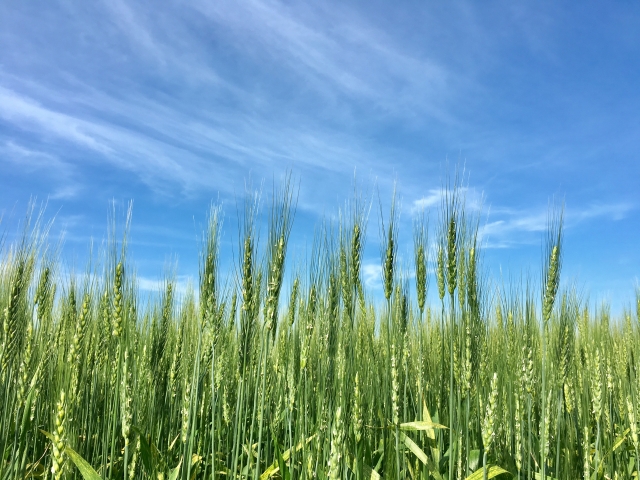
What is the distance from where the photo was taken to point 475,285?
3.04 metres

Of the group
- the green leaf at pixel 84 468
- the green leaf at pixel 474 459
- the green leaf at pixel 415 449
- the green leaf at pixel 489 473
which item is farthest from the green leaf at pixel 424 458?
the green leaf at pixel 84 468

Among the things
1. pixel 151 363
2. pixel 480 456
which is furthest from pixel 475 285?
pixel 151 363

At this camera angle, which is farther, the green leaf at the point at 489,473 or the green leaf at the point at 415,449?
the green leaf at the point at 415,449

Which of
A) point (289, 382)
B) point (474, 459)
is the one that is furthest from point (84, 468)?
point (474, 459)

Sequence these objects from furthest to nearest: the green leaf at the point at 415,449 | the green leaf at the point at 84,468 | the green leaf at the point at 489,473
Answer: the green leaf at the point at 415,449, the green leaf at the point at 489,473, the green leaf at the point at 84,468

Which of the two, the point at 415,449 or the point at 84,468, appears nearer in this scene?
the point at 84,468

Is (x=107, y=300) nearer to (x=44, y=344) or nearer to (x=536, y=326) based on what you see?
(x=44, y=344)

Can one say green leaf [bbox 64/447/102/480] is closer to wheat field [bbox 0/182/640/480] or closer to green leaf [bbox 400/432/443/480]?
wheat field [bbox 0/182/640/480]

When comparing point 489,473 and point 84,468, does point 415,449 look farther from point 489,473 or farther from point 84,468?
point 84,468

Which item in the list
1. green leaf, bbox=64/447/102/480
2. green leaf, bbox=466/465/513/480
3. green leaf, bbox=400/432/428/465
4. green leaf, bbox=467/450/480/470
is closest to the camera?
green leaf, bbox=64/447/102/480

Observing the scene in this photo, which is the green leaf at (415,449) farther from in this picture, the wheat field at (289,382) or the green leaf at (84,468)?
the green leaf at (84,468)

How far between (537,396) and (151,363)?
2.70m

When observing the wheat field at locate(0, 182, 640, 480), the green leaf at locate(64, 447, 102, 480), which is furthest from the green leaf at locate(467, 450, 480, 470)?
the green leaf at locate(64, 447, 102, 480)

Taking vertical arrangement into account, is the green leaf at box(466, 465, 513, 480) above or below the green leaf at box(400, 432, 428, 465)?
below
